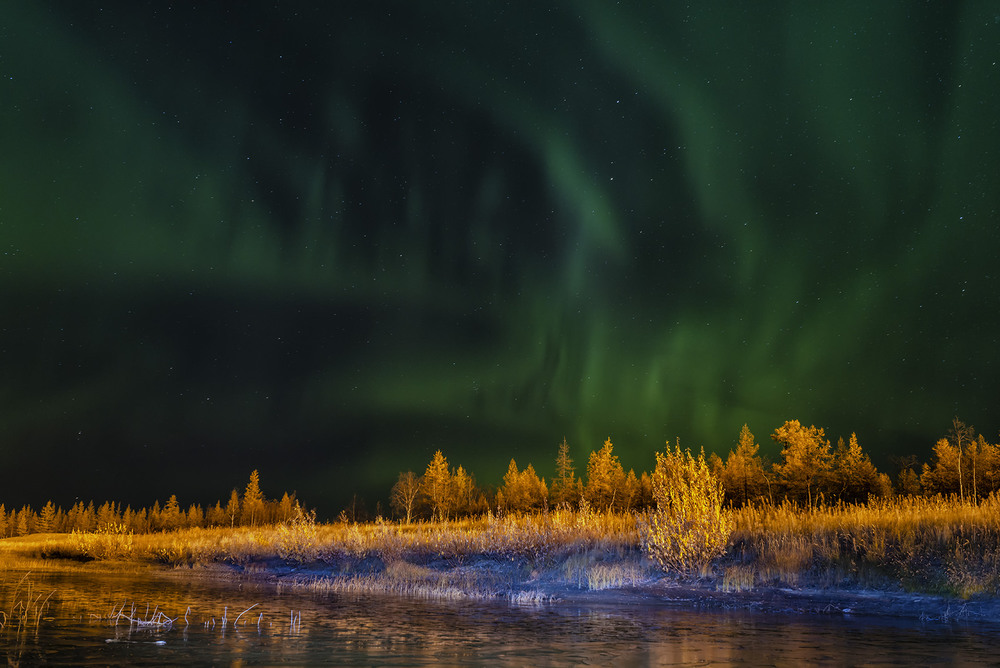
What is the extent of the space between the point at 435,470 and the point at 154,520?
8298cm

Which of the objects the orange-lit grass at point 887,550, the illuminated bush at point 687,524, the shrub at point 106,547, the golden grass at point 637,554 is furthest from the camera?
the shrub at point 106,547

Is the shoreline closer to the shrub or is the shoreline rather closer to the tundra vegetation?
the tundra vegetation

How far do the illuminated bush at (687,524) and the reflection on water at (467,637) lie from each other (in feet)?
17.1

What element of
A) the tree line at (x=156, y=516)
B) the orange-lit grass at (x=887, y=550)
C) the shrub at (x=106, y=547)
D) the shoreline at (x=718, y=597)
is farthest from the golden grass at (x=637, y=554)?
the tree line at (x=156, y=516)

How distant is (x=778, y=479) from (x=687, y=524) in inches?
2127

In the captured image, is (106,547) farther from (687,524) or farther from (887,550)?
(887,550)

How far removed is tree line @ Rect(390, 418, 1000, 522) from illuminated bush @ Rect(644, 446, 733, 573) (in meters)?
28.6

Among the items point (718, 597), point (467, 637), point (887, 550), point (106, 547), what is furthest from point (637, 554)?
point (106, 547)

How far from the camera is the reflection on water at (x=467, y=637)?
10.6 meters

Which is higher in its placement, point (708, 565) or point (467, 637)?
point (708, 565)

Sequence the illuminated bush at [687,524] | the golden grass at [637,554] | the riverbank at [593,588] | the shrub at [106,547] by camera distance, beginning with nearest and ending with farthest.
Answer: the riverbank at [593,588], the golden grass at [637,554], the illuminated bush at [687,524], the shrub at [106,547]

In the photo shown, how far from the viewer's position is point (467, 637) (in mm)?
12852

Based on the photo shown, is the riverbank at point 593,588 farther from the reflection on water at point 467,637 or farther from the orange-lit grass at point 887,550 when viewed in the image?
the reflection on water at point 467,637

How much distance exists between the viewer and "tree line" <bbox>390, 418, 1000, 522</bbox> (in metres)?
66.1
